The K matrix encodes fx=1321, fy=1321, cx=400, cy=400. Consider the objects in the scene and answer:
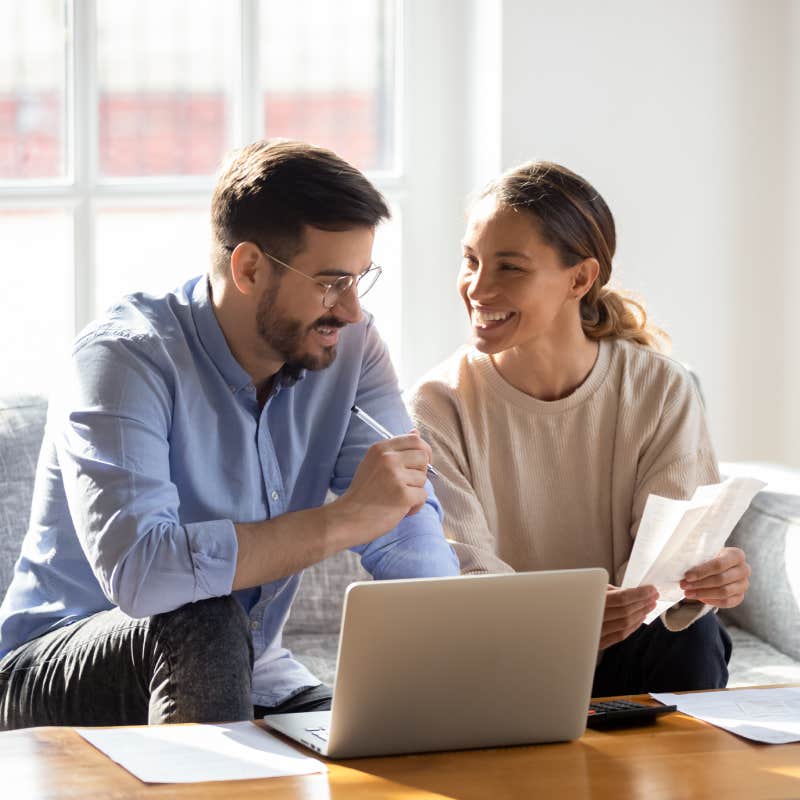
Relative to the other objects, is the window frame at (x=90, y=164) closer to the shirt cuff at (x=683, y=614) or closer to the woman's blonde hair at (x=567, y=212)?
the woman's blonde hair at (x=567, y=212)

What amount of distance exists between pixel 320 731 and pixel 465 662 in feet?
0.57

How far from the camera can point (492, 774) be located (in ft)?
3.96

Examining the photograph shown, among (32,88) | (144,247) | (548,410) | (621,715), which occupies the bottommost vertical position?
(621,715)

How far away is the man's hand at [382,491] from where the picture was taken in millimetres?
1567

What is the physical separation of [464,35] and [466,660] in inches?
77.8

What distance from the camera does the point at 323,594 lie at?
2.36 meters

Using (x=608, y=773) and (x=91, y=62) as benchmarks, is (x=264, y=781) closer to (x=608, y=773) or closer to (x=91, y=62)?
(x=608, y=773)

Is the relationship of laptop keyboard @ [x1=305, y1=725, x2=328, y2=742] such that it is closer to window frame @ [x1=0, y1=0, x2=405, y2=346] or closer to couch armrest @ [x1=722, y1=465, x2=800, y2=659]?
couch armrest @ [x1=722, y1=465, x2=800, y2=659]

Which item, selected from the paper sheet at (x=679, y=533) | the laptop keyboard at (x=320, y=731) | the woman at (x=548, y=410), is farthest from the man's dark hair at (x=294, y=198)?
the laptop keyboard at (x=320, y=731)

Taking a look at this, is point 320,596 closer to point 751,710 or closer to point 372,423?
point 372,423

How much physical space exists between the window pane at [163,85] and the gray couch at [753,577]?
0.85 metres

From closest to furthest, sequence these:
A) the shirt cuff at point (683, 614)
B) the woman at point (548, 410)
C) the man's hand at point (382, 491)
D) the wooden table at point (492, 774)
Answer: the wooden table at point (492, 774)
the man's hand at point (382, 491)
the shirt cuff at point (683, 614)
the woman at point (548, 410)

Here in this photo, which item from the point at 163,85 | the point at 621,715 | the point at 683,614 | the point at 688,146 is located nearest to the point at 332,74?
the point at 163,85

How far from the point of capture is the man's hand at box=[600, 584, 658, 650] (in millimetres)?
1697
